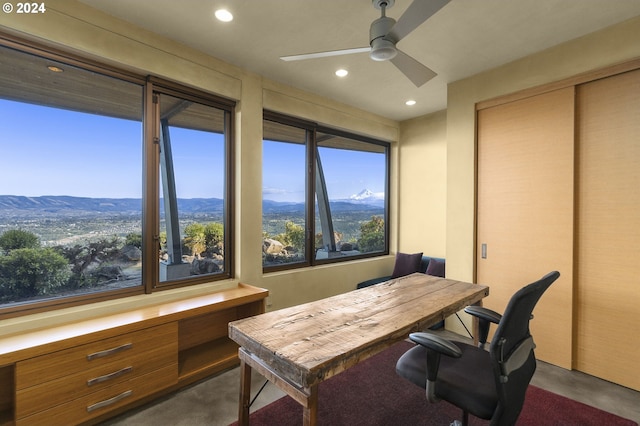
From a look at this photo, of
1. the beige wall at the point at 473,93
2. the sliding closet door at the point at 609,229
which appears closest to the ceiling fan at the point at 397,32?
the beige wall at the point at 473,93

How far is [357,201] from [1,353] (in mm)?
4122

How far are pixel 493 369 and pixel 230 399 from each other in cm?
193

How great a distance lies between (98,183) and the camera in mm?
2463

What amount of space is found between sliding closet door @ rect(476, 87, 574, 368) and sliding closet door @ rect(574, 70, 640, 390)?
0.33 feet

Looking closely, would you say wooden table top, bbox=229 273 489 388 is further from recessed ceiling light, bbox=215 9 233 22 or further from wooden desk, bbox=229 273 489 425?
recessed ceiling light, bbox=215 9 233 22

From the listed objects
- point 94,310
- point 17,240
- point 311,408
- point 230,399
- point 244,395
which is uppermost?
point 17,240

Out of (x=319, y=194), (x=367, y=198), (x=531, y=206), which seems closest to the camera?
(x=531, y=206)

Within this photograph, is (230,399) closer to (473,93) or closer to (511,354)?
(511,354)

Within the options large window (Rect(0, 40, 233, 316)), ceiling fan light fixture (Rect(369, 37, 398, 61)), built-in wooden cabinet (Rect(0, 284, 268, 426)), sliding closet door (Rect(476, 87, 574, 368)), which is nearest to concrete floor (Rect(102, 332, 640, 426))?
built-in wooden cabinet (Rect(0, 284, 268, 426))

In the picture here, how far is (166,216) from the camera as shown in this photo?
282cm

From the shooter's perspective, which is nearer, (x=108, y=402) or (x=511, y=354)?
(x=511, y=354)

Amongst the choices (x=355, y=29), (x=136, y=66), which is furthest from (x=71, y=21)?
(x=355, y=29)

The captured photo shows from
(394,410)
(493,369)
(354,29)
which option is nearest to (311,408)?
(493,369)

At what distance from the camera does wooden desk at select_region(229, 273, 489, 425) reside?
1.31 metres
